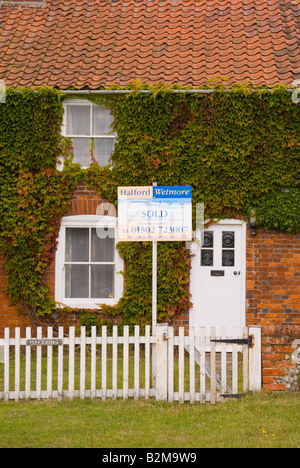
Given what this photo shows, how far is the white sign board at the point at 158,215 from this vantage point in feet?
28.8

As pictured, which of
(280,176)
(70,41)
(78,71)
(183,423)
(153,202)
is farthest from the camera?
(70,41)

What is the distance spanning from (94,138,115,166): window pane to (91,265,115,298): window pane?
1995 mm

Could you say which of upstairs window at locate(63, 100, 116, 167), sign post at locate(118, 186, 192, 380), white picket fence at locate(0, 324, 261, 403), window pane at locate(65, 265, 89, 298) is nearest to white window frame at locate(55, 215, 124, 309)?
window pane at locate(65, 265, 89, 298)

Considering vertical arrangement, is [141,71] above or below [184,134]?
above

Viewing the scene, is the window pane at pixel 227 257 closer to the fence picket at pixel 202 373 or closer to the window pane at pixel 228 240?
the window pane at pixel 228 240

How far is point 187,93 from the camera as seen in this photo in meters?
12.6

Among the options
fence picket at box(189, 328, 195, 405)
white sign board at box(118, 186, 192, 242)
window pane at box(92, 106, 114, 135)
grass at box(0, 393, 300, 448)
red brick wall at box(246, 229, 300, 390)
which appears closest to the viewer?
grass at box(0, 393, 300, 448)

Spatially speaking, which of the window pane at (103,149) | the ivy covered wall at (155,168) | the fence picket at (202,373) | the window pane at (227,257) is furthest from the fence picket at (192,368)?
the window pane at (103,149)

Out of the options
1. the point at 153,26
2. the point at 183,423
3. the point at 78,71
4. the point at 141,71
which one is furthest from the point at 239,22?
the point at 183,423

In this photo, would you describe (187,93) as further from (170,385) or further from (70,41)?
(170,385)

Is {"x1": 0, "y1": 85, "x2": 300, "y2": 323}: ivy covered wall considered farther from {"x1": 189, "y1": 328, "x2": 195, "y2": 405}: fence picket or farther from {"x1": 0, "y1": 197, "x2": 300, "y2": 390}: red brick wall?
{"x1": 189, "y1": 328, "x2": 195, "y2": 405}: fence picket

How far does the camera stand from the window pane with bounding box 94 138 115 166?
13.0 m

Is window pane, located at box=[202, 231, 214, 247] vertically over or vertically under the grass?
over

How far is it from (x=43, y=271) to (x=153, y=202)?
447 cm
